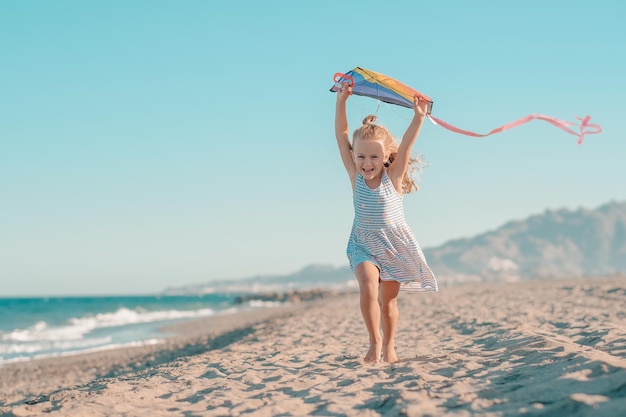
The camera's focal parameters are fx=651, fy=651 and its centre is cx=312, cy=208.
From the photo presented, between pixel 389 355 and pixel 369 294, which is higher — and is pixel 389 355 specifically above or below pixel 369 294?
below

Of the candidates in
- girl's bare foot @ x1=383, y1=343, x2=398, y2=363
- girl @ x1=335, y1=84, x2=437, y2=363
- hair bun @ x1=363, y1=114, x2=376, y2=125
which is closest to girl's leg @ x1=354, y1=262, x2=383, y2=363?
girl @ x1=335, y1=84, x2=437, y2=363

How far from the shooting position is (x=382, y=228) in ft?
17.3

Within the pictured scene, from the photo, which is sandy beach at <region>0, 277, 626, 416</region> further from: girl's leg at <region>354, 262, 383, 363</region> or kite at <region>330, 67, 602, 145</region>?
kite at <region>330, 67, 602, 145</region>

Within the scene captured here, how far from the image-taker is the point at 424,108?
5406 millimetres

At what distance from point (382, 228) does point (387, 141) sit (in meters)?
0.72

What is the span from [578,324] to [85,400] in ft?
19.0

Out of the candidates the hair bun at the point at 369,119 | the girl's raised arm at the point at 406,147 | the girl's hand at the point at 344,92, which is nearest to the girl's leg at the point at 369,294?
the girl's raised arm at the point at 406,147

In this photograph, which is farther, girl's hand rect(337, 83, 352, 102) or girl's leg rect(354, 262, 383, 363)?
girl's hand rect(337, 83, 352, 102)

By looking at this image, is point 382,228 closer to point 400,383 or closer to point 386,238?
point 386,238

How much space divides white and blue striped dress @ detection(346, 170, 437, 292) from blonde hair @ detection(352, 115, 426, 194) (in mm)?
220

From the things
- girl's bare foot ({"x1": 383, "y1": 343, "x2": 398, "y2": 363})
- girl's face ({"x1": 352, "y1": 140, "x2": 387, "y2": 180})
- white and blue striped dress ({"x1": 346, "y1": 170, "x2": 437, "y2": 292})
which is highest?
girl's face ({"x1": 352, "y1": 140, "x2": 387, "y2": 180})

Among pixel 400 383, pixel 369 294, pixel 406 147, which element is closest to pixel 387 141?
pixel 406 147

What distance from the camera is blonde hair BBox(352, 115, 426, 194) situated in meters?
5.28

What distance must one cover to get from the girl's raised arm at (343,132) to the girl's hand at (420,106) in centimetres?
59
